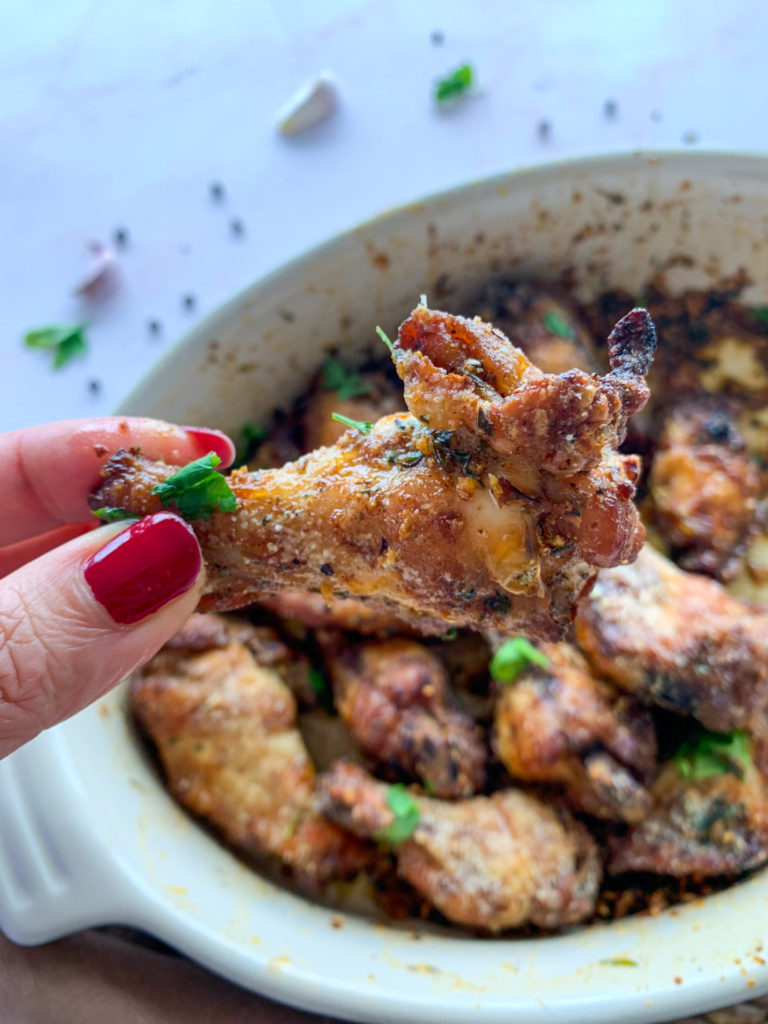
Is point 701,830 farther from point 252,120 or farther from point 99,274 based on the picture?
point 252,120


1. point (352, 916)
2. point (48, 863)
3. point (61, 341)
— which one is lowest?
point (352, 916)

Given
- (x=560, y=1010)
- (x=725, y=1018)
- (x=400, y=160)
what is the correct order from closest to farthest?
1. (x=560, y=1010)
2. (x=725, y=1018)
3. (x=400, y=160)

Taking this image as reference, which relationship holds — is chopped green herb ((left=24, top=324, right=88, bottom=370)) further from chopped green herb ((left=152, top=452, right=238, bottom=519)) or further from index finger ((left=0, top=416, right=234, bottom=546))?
chopped green herb ((left=152, top=452, right=238, bottom=519))

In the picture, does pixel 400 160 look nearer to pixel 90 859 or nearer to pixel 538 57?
pixel 538 57

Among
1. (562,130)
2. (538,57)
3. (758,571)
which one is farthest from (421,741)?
(538,57)

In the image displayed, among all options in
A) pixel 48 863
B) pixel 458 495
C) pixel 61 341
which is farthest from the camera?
pixel 61 341

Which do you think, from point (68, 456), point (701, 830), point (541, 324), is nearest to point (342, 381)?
point (541, 324)
